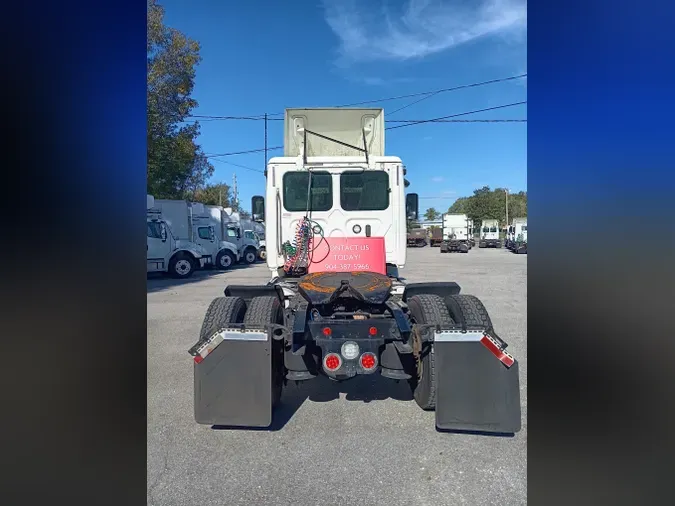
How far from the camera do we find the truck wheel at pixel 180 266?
1598 centimetres

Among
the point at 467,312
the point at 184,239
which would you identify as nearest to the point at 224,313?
the point at 467,312

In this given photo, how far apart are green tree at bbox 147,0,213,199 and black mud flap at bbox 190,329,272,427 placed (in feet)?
24.9

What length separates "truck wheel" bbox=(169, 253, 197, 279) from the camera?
16.0 m

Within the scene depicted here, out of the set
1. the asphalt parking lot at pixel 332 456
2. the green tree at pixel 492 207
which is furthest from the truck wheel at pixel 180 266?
the green tree at pixel 492 207

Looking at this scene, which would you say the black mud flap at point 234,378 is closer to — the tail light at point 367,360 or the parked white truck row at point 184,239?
the tail light at point 367,360

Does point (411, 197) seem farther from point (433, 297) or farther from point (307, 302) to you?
point (307, 302)

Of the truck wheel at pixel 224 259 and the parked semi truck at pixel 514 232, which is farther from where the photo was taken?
the parked semi truck at pixel 514 232

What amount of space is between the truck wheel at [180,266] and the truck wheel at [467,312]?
1465 cm

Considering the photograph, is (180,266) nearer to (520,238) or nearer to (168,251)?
(168,251)

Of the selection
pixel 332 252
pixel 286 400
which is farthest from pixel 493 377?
pixel 332 252

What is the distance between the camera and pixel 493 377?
2.80 metres

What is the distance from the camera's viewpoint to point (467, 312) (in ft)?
10.7
